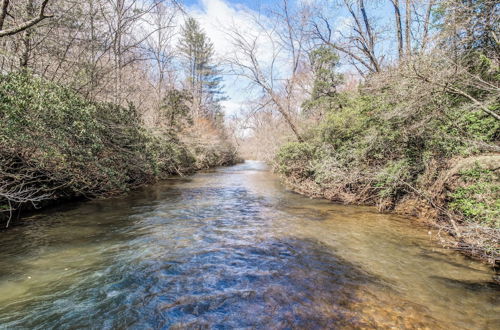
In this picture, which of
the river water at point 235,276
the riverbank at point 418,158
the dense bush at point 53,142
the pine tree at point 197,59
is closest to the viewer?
the river water at point 235,276

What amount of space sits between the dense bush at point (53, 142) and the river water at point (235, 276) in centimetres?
131

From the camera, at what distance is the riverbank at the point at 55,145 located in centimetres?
606

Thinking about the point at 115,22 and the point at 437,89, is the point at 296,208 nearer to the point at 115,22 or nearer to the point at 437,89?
the point at 437,89

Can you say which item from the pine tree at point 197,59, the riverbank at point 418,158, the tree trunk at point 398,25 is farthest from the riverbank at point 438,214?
the pine tree at point 197,59

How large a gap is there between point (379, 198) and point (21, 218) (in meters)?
12.0

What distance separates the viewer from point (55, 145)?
23.1 feet

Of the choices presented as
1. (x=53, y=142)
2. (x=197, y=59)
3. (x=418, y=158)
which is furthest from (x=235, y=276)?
(x=197, y=59)

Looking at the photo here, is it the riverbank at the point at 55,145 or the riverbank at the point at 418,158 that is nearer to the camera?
the riverbank at the point at 418,158

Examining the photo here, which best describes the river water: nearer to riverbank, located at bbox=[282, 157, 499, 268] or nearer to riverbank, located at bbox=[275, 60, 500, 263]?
riverbank, located at bbox=[282, 157, 499, 268]

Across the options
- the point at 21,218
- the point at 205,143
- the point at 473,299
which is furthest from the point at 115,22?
the point at 473,299

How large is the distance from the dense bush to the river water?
131 centimetres

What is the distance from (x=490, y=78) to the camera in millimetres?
7023

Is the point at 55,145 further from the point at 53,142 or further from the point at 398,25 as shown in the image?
the point at 398,25

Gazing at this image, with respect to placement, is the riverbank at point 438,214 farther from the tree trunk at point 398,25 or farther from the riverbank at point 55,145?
the tree trunk at point 398,25
